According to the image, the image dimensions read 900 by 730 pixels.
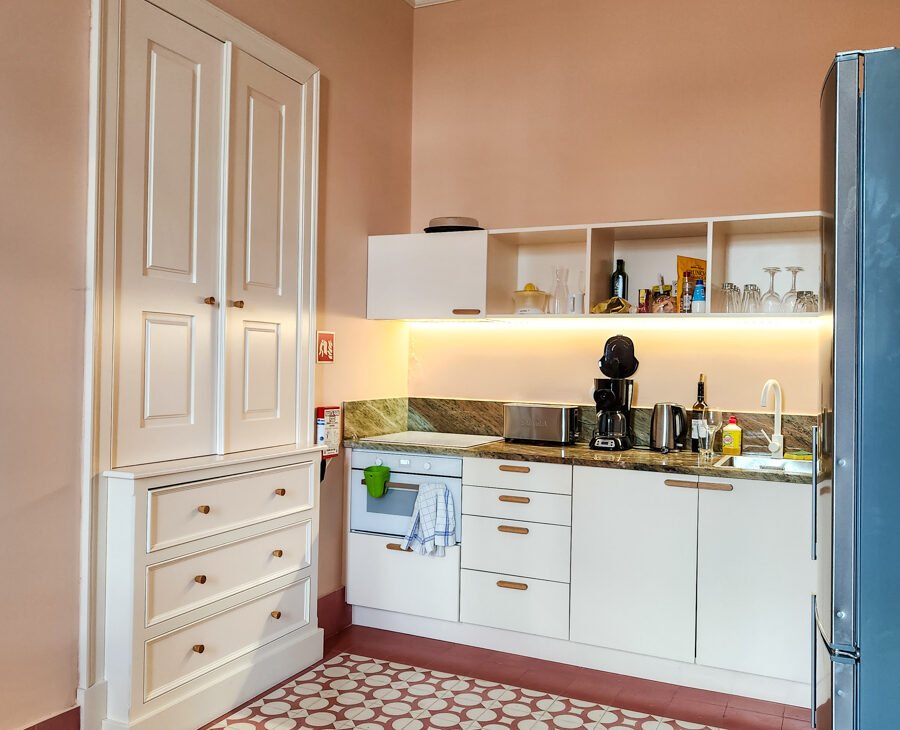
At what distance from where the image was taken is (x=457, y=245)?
3.73 metres

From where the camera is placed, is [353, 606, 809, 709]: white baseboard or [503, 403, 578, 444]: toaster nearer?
[353, 606, 809, 709]: white baseboard

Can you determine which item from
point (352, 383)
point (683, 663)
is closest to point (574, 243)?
point (352, 383)

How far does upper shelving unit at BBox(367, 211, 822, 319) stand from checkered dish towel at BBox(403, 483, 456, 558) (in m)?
0.86

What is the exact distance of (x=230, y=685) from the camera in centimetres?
276

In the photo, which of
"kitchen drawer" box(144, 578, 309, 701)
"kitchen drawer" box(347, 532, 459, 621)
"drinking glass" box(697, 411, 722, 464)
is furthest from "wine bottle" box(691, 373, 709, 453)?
"kitchen drawer" box(144, 578, 309, 701)

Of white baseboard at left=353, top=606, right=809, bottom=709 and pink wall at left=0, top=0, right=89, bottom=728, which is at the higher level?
pink wall at left=0, top=0, right=89, bottom=728

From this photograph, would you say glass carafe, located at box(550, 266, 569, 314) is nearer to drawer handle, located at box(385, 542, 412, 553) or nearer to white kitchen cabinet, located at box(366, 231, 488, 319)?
white kitchen cabinet, located at box(366, 231, 488, 319)

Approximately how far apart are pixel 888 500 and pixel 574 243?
263 cm

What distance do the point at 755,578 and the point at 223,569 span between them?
76.4 inches

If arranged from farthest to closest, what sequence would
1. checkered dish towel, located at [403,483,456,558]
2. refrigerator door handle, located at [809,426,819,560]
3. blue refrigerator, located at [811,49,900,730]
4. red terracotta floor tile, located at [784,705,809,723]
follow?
checkered dish towel, located at [403,483,456,558]
red terracotta floor tile, located at [784,705,809,723]
refrigerator door handle, located at [809,426,819,560]
blue refrigerator, located at [811,49,900,730]

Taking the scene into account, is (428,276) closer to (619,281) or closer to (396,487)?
(619,281)

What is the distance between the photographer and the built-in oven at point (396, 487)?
3.43 m

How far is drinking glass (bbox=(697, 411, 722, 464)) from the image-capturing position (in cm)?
337

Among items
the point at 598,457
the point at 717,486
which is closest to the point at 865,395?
the point at 717,486
